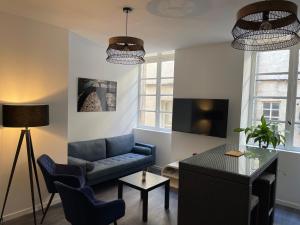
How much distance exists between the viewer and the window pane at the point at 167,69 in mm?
5445

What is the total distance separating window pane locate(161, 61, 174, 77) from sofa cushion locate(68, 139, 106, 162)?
2164 mm

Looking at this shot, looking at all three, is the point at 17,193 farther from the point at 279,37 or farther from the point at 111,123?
the point at 279,37

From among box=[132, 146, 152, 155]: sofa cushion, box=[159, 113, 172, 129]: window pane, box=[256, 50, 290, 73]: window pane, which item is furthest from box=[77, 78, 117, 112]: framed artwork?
box=[256, 50, 290, 73]: window pane

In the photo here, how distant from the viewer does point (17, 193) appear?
3148 mm

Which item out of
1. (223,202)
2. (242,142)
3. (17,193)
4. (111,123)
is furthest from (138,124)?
(223,202)

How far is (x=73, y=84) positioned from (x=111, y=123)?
1.32m

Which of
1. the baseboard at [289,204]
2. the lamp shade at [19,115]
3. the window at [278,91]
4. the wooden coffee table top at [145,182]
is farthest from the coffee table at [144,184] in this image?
the window at [278,91]

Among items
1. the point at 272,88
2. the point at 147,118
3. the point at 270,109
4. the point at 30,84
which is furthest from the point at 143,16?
the point at 147,118

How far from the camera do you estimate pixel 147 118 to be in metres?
5.93

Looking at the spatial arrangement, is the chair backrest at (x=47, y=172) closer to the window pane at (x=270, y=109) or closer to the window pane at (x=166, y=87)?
the window pane at (x=166, y=87)

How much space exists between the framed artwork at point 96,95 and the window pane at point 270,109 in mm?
2987

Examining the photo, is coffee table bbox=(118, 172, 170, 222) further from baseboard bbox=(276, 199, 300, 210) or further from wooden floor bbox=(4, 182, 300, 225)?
baseboard bbox=(276, 199, 300, 210)

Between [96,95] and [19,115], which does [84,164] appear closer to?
[19,115]

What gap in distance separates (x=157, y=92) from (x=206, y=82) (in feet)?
5.05
